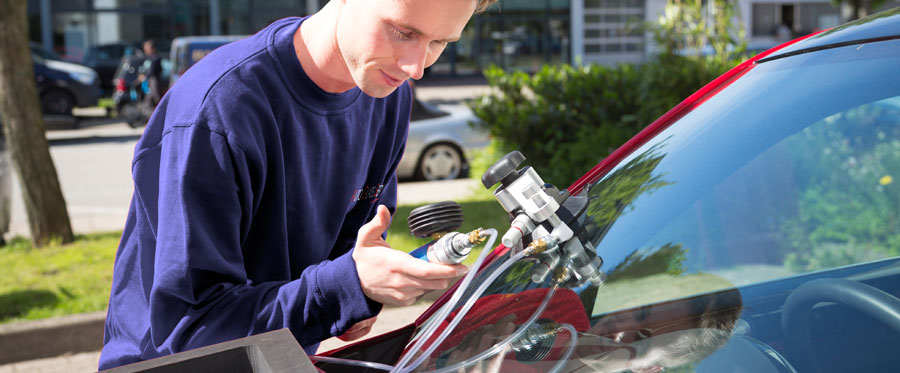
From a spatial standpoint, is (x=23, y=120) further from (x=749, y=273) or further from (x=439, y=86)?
(x=439, y=86)

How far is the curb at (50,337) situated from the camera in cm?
439

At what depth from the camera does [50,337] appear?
4.46 meters

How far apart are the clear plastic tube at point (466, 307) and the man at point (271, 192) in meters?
0.09

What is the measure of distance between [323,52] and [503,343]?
0.68m

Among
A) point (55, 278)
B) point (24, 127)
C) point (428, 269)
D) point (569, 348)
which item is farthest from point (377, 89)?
point (24, 127)

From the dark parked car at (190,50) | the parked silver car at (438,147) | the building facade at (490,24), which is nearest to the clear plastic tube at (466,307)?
the parked silver car at (438,147)

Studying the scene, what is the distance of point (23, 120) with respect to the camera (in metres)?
6.25

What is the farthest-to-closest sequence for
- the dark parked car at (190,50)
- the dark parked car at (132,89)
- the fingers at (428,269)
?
the dark parked car at (132,89) → the dark parked car at (190,50) → the fingers at (428,269)

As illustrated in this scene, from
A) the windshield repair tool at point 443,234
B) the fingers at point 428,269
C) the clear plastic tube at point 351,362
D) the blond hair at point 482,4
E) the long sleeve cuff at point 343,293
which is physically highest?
the blond hair at point 482,4

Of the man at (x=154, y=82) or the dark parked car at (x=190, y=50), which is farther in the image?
the man at (x=154, y=82)

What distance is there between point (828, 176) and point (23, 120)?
6.14m

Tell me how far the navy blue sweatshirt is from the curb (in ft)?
9.98

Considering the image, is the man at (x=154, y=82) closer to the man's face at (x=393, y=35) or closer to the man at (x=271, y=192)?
the man at (x=271, y=192)

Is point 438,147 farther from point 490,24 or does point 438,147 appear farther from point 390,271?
point 490,24
